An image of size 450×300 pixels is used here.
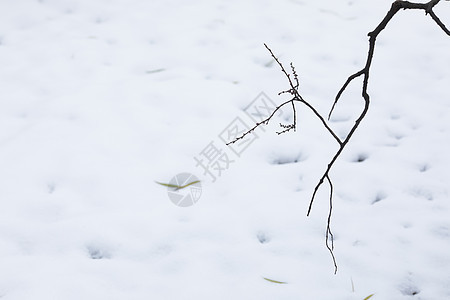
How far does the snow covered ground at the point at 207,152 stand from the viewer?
3.95 feet

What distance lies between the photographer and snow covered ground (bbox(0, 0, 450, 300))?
1204 millimetres

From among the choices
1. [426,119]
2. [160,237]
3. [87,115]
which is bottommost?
[160,237]

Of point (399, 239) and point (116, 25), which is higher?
point (116, 25)

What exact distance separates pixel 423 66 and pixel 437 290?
3.84ft

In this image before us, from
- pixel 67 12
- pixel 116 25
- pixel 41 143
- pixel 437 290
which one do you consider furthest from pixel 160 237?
pixel 67 12

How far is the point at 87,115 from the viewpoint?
1.75m

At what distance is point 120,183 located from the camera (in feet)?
4.86

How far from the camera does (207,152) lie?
1.63 m

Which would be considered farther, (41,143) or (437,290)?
(41,143)

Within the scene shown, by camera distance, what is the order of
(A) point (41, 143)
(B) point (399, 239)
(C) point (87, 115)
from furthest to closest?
(C) point (87, 115) → (A) point (41, 143) → (B) point (399, 239)

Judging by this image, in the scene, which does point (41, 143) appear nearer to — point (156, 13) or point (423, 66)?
point (156, 13)

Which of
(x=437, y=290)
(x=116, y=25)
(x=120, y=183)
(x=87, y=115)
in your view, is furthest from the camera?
(x=116, y=25)

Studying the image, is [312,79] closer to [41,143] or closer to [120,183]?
[120,183]

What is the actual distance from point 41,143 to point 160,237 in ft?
2.18
